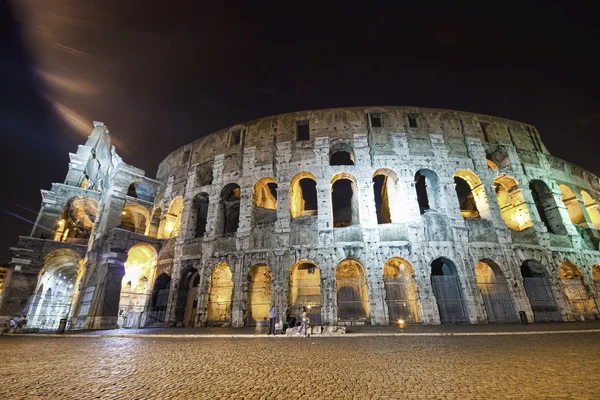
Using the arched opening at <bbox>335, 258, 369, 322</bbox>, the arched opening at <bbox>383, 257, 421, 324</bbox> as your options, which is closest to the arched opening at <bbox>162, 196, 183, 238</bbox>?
the arched opening at <bbox>335, 258, 369, 322</bbox>

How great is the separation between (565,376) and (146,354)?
20.9 ft

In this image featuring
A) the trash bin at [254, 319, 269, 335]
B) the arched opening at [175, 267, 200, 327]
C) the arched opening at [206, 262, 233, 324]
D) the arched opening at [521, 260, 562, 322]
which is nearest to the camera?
the trash bin at [254, 319, 269, 335]

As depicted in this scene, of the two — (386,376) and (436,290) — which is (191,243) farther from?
(386,376)

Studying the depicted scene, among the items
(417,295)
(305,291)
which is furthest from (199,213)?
(417,295)

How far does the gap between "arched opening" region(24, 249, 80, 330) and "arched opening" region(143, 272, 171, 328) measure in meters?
5.90

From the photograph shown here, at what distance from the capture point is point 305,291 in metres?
Result: 15.0

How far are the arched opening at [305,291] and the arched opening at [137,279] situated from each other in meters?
9.06

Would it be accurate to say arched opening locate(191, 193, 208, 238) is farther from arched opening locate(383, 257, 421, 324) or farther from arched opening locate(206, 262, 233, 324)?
arched opening locate(383, 257, 421, 324)

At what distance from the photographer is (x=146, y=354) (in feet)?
16.5

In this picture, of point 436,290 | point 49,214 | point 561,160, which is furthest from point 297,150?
point 49,214

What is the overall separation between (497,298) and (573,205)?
1027 cm

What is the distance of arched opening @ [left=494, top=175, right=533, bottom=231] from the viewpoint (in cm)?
1508

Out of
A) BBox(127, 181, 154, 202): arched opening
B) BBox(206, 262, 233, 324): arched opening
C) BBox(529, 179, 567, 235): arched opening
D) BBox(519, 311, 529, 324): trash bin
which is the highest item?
BBox(127, 181, 154, 202): arched opening

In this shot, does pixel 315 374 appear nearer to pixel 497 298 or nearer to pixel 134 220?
pixel 497 298
